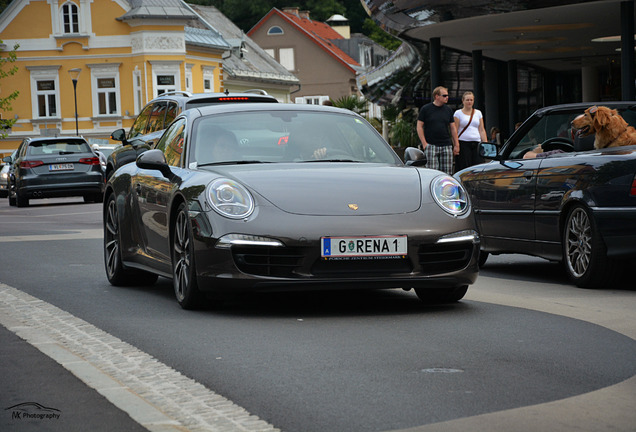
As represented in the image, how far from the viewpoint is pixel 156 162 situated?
Result: 8594mm

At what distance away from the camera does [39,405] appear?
511 centimetres

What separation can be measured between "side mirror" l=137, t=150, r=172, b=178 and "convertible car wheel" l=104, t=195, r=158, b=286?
4.58 feet

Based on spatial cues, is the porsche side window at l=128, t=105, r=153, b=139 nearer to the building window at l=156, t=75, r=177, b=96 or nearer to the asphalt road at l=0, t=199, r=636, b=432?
the asphalt road at l=0, t=199, r=636, b=432

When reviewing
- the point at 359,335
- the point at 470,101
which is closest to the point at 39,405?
the point at 359,335

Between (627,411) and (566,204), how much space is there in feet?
16.7

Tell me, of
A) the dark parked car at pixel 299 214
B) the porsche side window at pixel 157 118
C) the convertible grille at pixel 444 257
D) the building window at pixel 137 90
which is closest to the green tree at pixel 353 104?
the building window at pixel 137 90

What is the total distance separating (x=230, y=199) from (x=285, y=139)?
3.86 ft

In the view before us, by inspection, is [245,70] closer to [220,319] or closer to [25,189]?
[25,189]

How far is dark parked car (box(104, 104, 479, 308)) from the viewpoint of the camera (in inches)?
295

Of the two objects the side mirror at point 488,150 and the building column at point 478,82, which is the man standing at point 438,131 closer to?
the side mirror at point 488,150

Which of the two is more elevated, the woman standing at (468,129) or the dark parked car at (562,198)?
the woman standing at (468,129)

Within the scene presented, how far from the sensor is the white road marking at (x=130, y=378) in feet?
15.4

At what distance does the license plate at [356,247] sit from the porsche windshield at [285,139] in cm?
121

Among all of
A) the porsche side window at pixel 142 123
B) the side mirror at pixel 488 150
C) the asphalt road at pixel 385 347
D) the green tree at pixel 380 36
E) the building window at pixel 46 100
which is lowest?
the asphalt road at pixel 385 347
